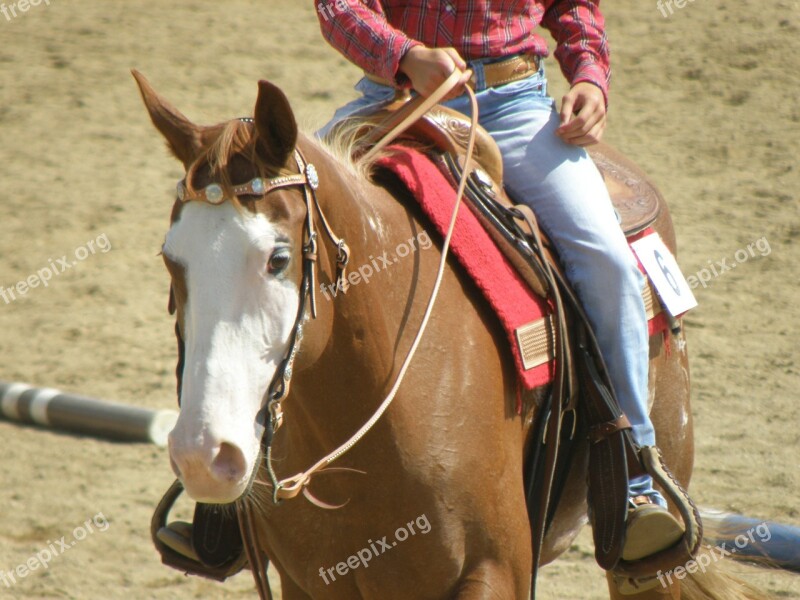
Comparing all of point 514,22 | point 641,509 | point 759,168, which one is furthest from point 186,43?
point 641,509

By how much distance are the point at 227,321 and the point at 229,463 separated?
0.90 ft

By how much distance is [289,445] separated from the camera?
100 inches

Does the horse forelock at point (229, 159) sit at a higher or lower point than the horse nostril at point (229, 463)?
higher

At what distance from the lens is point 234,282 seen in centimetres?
205

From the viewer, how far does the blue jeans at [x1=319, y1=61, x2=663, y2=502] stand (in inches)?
115

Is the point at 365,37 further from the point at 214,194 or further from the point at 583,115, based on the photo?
the point at 214,194

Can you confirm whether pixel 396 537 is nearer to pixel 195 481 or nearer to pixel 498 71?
pixel 195 481

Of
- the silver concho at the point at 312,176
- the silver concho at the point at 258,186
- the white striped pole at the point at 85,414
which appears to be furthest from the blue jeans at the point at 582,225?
the white striped pole at the point at 85,414

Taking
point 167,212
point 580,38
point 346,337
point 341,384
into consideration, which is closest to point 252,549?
point 341,384

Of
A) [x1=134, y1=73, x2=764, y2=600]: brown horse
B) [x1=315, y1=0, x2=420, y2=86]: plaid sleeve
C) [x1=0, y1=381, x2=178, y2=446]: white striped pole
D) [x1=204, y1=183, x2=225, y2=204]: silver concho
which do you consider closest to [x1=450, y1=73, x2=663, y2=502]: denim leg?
[x1=134, y1=73, x2=764, y2=600]: brown horse

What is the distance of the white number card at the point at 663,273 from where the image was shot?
11.0ft

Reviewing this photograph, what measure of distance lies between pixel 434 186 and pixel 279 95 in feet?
2.31

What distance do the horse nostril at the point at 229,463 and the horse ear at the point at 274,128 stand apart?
586 mm

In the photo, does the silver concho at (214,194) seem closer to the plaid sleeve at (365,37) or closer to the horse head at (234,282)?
the horse head at (234,282)
